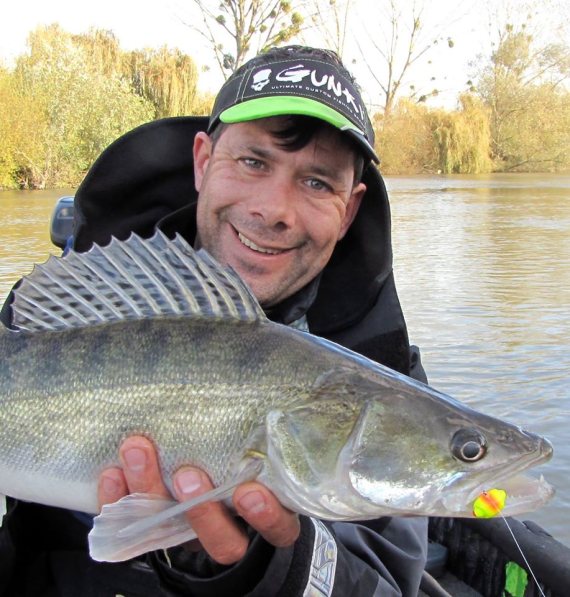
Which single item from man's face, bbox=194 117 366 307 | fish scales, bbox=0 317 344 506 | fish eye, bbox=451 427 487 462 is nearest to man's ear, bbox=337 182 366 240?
man's face, bbox=194 117 366 307

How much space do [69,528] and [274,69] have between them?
1968 millimetres

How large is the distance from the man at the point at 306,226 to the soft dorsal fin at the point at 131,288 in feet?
0.72

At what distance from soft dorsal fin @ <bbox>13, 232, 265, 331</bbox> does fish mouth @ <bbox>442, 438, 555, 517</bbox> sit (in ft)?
2.52

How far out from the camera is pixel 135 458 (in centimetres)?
184

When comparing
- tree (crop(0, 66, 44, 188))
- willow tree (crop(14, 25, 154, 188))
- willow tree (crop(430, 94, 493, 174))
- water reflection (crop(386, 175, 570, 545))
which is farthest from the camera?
willow tree (crop(430, 94, 493, 174))

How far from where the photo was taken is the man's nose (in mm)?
2740

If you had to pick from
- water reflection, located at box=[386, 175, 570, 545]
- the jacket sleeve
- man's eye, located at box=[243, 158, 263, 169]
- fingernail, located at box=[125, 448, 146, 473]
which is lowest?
water reflection, located at box=[386, 175, 570, 545]

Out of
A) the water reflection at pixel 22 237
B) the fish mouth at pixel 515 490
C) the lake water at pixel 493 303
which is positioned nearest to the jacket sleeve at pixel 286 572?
the fish mouth at pixel 515 490

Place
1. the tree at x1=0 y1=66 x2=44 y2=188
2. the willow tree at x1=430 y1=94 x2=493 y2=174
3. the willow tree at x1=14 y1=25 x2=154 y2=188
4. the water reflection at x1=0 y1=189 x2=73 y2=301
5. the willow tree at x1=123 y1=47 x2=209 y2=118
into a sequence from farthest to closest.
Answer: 1. the willow tree at x1=430 y1=94 x2=493 y2=174
2. the willow tree at x1=123 y1=47 x2=209 y2=118
3. the willow tree at x1=14 y1=25 x2=154 y2=188
4. the tree at x1=0 y1=66 x2=44 y2=188
5. the water reflection at x1=0 y1=189 x2=73 y2=301

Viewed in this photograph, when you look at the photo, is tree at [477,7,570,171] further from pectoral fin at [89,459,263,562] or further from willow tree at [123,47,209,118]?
pectoral fin at [89,459,263,562]

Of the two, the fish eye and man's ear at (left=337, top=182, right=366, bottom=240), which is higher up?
man's ear at (left=337, top=182, right=366, bottom=240)

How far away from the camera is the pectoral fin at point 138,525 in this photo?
1795 millimetres

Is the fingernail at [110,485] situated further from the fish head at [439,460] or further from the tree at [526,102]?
the tree at [526,102]

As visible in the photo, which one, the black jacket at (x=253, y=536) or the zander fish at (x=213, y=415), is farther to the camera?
the black jacket at (x=253, y=536)
